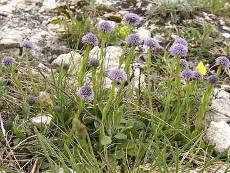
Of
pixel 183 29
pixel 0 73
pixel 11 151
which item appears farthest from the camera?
pixel 183 29

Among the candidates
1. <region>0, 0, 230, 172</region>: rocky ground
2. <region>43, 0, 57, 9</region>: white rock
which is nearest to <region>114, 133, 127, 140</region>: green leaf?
<region>0, 0, 230, 172</region>: rocky ground

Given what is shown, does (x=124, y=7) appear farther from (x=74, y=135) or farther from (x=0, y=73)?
(x=74, y=135)

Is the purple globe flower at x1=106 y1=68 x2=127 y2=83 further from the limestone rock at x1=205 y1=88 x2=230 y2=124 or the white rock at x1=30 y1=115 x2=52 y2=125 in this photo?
the limestone rock at x1=205 y1=88 x2=230 y2=124

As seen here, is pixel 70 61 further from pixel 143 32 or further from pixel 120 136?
pixel 143 32

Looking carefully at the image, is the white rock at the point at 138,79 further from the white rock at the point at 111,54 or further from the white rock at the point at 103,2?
the white rock at the point at 103,2

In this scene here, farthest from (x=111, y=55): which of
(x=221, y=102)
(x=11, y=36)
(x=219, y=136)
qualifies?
(x=219, y=136)

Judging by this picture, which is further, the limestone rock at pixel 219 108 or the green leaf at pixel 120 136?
the limestone rock at pixel 219 108

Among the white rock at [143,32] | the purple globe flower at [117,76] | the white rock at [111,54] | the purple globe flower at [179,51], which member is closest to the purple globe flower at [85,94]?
the purple globe flower at [117,76]

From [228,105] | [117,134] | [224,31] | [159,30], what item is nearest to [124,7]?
[159,30]
